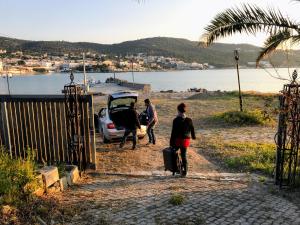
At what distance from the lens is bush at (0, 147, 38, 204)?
629 centimetres

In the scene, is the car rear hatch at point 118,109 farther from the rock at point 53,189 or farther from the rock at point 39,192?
the rock at point 39,192

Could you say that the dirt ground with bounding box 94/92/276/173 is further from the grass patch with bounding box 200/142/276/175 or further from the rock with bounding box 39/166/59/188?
the rock with bounding box 39/166/59/188

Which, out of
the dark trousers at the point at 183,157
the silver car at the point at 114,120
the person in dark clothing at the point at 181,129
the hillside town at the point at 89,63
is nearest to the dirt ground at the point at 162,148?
the silver car at the point at 114,120

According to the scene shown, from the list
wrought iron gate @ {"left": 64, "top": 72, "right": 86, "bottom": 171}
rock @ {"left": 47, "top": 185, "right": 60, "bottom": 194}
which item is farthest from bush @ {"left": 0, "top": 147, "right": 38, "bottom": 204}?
wrought iron gate @ {"left": 64, "top": 72, "right": 86, "bottom": 171}

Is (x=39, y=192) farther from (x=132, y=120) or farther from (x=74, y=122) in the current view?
(x=132, y=120)

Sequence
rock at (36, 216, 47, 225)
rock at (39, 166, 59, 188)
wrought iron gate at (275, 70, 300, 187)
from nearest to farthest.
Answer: rock at (36, 216, 47, 225) → rock at (39, 166, 59, 188) → wrought iron gate at (275, 70, 300, 187)

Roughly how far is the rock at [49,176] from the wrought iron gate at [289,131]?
4.73 metres

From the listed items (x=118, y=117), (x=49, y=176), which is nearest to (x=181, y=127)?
(x=49, y=176)

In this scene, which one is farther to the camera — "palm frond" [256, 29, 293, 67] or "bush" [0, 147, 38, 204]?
"palm frond" [256, 29, 293, 67]

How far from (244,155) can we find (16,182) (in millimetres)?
6975

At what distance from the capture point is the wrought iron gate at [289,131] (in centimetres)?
752

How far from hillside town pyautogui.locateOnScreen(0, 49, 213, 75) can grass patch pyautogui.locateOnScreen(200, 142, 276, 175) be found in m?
141

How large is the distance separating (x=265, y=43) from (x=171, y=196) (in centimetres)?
578

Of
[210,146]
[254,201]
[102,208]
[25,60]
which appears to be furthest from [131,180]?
[25,60]
